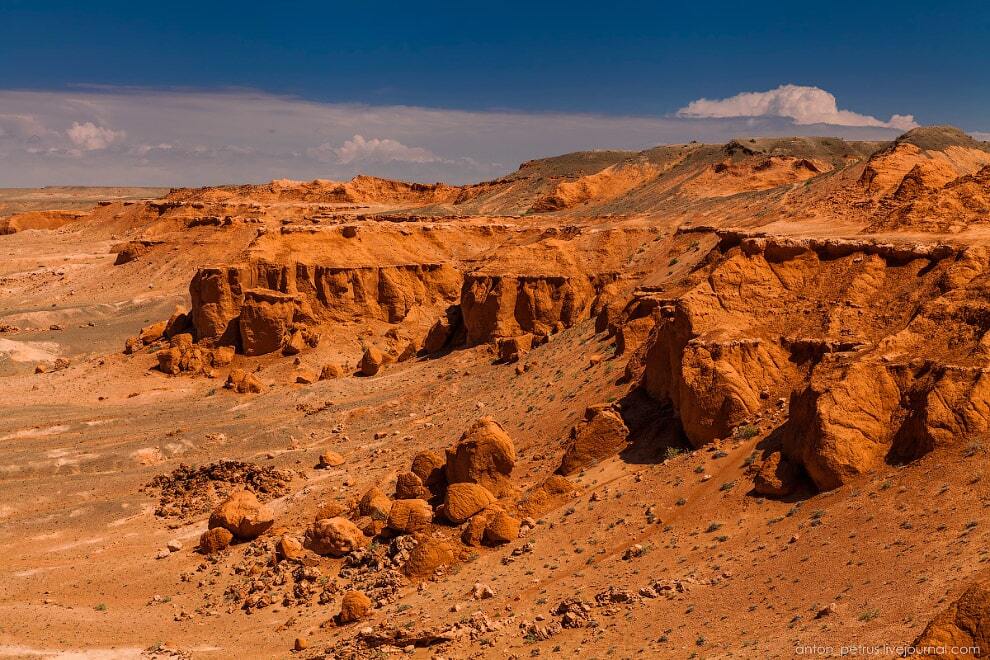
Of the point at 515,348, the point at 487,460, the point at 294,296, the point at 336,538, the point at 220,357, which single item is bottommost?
the point at 220,357

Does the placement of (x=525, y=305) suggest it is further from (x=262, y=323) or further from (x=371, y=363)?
(x=262, y=323)

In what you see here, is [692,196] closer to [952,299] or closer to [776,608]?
[952,299]

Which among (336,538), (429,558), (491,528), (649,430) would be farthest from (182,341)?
(649,430)

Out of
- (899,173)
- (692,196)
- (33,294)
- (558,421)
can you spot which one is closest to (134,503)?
(558,421)

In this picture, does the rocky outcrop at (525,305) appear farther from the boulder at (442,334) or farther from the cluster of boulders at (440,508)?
the cluster of boulders at (440,508)

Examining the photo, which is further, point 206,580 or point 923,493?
point 206,580

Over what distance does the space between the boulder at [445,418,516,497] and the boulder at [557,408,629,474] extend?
1287 mm

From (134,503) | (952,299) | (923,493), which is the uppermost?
(952,299)

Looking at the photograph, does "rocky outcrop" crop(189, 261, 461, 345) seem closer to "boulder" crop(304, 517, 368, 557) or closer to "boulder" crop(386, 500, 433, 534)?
"boulder" crop(304, 517, 368, 557)

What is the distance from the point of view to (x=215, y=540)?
19.1 meters

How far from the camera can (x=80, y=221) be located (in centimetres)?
8912

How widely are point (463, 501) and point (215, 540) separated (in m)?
6.14

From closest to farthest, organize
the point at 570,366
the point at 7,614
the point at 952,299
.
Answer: the point at 952,299, the point at 7,614, the point at 570,366

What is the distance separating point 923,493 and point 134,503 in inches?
756
